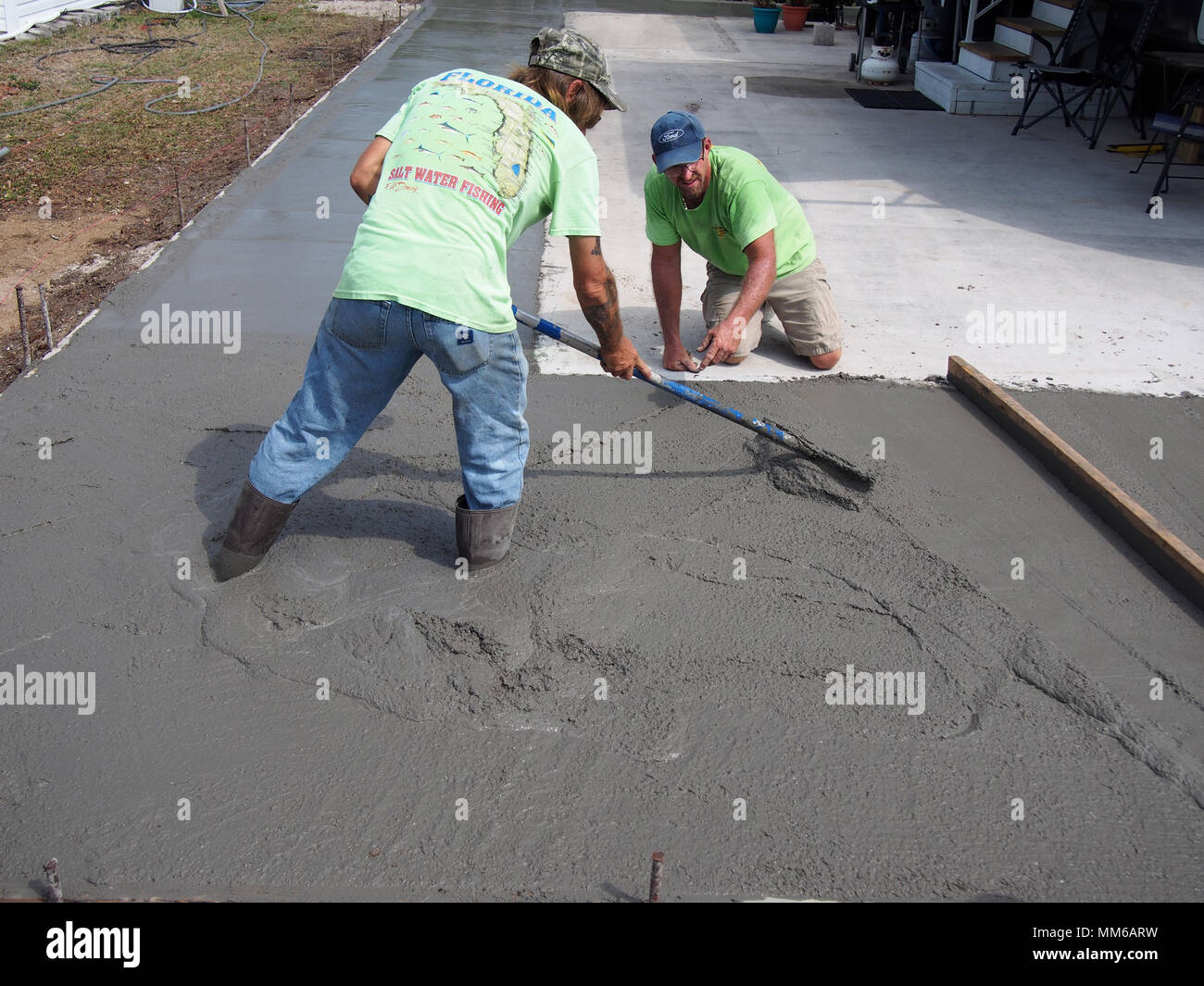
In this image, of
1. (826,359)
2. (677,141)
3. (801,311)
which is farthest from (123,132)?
(826,359)

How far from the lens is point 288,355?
14.9 feet

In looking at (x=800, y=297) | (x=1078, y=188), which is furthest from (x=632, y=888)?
(x=1078, y=188)

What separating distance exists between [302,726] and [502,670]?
1.74 ft

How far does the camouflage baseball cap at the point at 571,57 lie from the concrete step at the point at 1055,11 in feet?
26.1

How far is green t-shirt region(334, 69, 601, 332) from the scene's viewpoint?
2711 millimetres

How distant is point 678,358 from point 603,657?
193 centimetres

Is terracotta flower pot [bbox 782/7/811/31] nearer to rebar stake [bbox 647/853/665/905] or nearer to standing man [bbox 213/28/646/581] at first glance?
standing man [bbox 213/28/646/581]

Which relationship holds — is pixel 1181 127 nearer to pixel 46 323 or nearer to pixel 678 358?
pixel 678 358

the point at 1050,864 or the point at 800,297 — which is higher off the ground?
the point at 800,297

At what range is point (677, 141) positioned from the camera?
12.8ft

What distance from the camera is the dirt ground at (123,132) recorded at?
580 centimetres

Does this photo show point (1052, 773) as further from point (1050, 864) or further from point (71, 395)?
point (71, 395)

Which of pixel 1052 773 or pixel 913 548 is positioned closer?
pixel 1052 773

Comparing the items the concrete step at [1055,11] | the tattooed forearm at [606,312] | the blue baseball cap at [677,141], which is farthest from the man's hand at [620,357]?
the concrete step at [1055,11]
